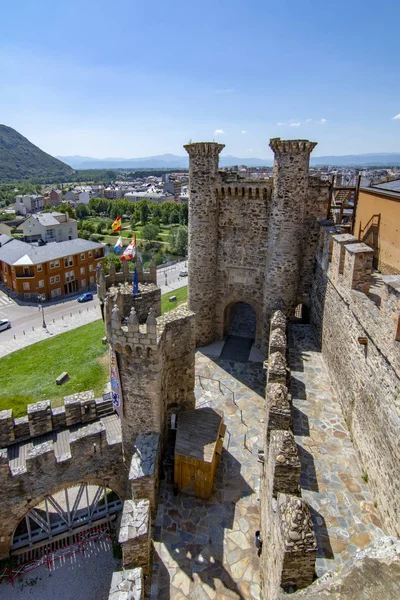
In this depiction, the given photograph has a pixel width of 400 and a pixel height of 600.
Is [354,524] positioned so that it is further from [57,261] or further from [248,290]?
[57,261]

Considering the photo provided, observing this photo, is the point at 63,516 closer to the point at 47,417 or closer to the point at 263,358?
the point at 47,417

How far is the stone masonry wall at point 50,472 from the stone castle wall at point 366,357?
8641mm

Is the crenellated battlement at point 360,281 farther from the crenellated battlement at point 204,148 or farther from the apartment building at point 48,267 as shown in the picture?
the apartment building at point 48,267

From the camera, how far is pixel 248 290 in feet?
73.7

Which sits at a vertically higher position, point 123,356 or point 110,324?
point 110,324

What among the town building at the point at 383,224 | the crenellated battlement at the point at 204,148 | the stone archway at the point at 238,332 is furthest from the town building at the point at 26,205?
the town building at the point at 383,224

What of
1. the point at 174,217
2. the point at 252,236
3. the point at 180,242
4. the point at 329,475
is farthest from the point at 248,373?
the point at 174,217

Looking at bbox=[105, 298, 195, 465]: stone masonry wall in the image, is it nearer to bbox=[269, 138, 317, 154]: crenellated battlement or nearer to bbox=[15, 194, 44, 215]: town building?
bbox=[269, 138, 317, 154]: crenellated battlement

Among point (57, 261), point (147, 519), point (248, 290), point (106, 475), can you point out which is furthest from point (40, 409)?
point (57, 261)

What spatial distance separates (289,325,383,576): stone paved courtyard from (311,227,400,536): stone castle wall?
368mm

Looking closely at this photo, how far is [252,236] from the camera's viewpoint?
21.5 m

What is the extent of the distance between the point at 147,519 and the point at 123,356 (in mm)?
4804

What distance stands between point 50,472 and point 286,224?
15161 millimetres

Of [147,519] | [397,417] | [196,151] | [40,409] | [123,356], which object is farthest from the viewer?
[196,151]
